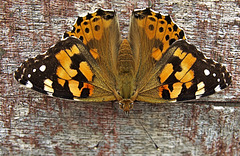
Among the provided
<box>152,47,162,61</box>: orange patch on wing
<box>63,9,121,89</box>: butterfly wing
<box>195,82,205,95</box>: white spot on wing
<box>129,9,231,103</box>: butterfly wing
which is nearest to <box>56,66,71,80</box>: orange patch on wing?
<box>63,9,121,89</box>: butterfly wing

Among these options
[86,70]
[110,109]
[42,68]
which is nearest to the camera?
[42,68]

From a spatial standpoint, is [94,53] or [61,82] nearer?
[61,82]

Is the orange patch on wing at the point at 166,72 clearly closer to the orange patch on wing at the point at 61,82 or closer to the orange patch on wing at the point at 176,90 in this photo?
the orange patch on wing at the point at 176,90

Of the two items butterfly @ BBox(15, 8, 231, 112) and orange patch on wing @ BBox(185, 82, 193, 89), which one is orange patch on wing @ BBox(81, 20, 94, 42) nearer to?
butterfly @ BBox(15, 8, 231, 112)

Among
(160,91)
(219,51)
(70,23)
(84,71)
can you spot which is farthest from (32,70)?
(219,51)

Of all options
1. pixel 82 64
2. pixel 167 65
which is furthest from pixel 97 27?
pixel 167 65


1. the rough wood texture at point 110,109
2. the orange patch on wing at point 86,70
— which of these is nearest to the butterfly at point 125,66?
the orange patch on wing at point 86,70

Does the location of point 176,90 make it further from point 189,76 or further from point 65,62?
point 65,62
